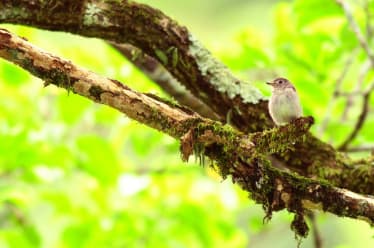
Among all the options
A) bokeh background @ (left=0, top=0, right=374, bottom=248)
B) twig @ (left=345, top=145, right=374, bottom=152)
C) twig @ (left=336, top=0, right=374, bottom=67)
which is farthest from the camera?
bokeh background @ (left=0, top=0, right=374, bottom=248)

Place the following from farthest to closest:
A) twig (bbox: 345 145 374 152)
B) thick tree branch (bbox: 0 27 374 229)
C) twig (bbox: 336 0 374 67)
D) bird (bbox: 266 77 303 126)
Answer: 1. twig (bbox: 345 145 374 152)
2. twig (bbox: 336 0 374 67)
3. bird (bbox: 266 77 303 126)
4. thick tree branch (bbox: 0 27 374 229)

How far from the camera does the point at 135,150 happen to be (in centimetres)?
396

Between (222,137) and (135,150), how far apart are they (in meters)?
2.07

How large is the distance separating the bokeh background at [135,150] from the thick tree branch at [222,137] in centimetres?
111

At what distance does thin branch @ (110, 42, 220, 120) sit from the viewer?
260 cm

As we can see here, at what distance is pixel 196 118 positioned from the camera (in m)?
1.96

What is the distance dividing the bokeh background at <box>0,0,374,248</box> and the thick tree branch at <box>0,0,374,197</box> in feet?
1.88

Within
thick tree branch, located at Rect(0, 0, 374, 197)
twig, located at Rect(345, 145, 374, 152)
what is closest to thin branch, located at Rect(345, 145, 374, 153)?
twig, located at Rect(345, 145, 374, 152)

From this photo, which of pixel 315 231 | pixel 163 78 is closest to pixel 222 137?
pixel 163 78

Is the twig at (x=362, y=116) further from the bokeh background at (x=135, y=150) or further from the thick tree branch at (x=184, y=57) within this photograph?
the thick tree branch at (x=184, y=57)

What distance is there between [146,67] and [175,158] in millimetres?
1182

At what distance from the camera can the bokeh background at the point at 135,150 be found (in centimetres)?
325

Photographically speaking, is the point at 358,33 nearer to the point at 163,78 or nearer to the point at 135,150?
the point at 163,78

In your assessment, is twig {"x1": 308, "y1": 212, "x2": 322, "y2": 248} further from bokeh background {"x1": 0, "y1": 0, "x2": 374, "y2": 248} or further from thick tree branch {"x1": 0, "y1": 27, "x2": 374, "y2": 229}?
thick tree branch {"x1": 0, "y1": 27, "x2": 374, "y2": 229}
